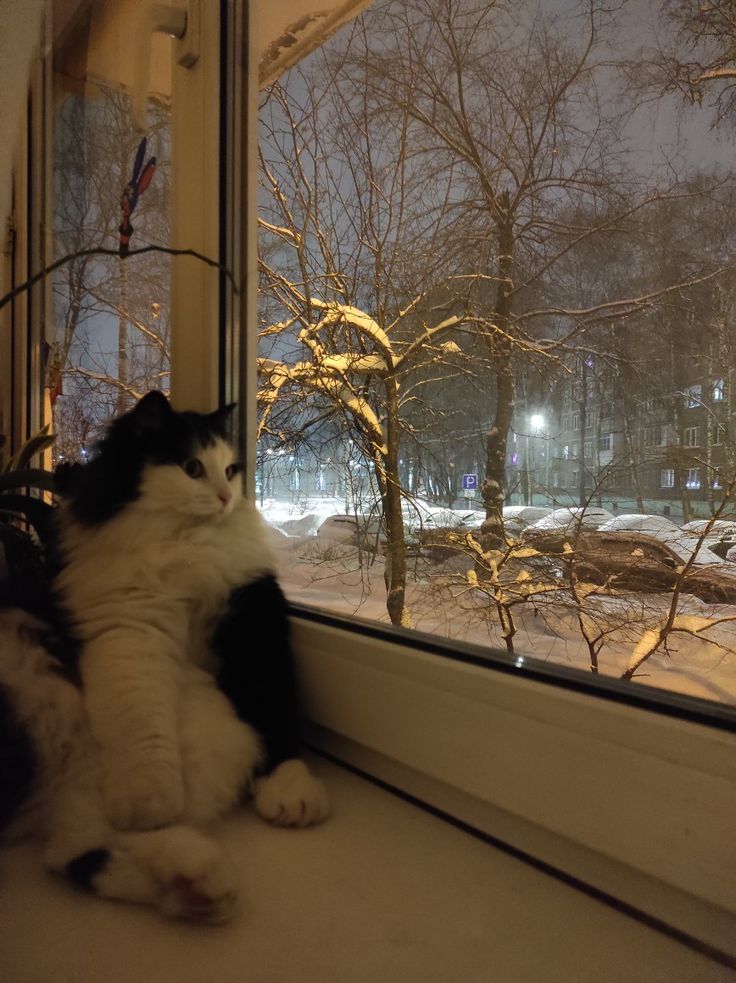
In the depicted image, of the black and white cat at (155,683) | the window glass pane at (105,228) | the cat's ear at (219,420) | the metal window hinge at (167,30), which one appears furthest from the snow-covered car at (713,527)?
the metal window hinge at (167,30)

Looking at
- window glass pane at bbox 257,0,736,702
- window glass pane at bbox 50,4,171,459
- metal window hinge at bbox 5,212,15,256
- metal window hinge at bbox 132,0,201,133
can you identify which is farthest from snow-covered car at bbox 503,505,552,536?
metal window hinge at bbox 5,212,15,256

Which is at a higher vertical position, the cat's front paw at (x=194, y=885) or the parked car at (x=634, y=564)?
the parked car at (x=634, y=564)

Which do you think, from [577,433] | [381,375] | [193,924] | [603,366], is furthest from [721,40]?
[193,924]

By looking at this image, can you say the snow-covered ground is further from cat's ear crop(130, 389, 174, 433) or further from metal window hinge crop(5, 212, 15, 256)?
metal window hinge crop(5, 212, 15, 256)

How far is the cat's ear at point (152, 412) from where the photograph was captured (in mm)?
779

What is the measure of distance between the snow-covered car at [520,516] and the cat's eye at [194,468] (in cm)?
53

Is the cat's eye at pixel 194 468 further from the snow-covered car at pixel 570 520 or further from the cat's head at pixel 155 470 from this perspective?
the snow-covered car at pixel 570 520

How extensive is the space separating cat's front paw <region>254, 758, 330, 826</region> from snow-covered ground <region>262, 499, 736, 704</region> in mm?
252

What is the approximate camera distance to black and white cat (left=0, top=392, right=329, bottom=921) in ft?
1.77

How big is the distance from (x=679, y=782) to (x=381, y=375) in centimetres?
97

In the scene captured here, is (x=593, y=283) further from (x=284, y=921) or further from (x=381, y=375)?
(x=284, y=921)

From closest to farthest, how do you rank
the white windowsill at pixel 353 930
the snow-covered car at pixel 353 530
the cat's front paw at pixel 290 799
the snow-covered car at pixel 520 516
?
the white windowsill at pixel 353 930
the cat's front paw at pixel 290 799
the snow-covered car at pixel 520 516
the snow-covered car at pixel 353 530

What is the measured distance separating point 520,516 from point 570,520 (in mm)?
104

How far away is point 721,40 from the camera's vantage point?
2.37ft
